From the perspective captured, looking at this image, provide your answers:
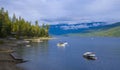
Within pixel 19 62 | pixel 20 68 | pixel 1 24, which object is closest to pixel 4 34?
pixel 1 24

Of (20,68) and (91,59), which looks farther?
(91,59)

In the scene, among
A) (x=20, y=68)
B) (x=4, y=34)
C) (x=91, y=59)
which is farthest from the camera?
(x=4, y=34)

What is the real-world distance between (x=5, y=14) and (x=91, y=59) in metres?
108

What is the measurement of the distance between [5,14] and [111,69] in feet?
439

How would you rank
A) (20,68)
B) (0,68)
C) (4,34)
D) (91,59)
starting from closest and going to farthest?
(0,68)
(20,68)
(91,59)
(4,34)

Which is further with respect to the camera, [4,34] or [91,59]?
[4,34]

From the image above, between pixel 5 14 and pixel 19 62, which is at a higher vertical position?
pixel 5 14

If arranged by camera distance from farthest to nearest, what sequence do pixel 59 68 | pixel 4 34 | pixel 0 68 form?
pixel 4 34 < pixel 59 68 < pixel 0 68

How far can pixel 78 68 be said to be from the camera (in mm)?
75250

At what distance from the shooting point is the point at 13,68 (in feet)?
212

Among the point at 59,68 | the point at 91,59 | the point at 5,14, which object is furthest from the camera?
the point at 5,14

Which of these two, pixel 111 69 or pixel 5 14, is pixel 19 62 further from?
pixel 5 14

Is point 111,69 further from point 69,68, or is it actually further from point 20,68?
point 20,68

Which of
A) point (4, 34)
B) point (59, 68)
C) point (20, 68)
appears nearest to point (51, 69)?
point (59, 68)
